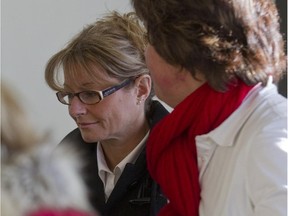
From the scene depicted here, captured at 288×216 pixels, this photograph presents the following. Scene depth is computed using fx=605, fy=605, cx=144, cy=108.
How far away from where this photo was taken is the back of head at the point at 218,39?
1.26 metres

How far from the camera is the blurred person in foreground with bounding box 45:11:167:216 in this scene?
164cm

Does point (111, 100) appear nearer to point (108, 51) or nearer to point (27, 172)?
point (108, 51)

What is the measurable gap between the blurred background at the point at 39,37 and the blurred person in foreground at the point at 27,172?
5.13ft

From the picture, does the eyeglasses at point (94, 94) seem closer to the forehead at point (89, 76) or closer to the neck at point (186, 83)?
the forehead at point (89, 76)

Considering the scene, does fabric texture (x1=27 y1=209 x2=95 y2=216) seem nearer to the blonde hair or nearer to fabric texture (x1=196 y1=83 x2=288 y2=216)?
fabric texture (x1=196 y1=83 x2=288 y2=216)

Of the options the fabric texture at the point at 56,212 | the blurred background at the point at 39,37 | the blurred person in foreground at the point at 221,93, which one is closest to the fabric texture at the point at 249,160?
the blurred person in foreground at the point at 221,93

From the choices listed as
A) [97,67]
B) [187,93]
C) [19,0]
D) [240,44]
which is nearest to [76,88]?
[97,67]

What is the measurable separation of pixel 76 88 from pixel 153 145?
0.35m

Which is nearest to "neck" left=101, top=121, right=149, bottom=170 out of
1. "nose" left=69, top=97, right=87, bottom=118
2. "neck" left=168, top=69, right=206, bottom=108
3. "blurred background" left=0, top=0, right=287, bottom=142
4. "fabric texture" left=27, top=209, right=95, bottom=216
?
"nose" left=69, top=97, right=87, bottom=118

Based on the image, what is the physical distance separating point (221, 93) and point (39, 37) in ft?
3.96

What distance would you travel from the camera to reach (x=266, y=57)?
1.29 meters

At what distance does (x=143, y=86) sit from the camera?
1718 millimetres

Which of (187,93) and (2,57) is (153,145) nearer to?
Result: (187,93)

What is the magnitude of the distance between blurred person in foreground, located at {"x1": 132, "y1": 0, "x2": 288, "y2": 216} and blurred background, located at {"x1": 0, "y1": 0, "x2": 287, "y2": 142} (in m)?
1.02
